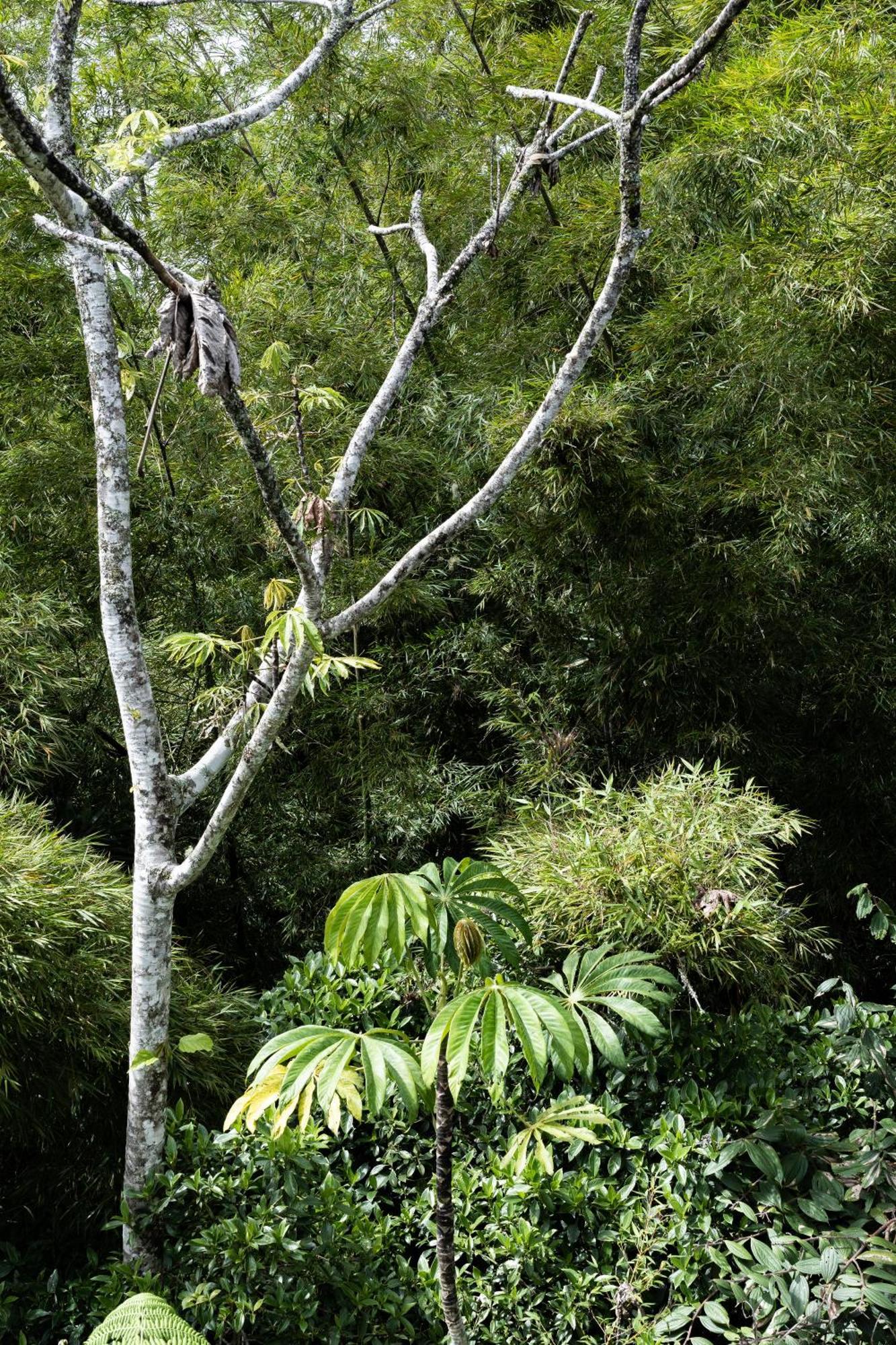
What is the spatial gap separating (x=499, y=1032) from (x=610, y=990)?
1.26 ft

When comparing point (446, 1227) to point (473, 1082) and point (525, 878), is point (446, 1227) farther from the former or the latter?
point (525, 878)

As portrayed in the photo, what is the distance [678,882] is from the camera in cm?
253

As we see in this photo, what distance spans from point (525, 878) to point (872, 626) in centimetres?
152

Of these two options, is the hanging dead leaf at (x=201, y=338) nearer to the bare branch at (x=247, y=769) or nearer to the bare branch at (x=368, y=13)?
the bare branch at (x=247, y=769)

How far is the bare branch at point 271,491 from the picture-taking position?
174cm

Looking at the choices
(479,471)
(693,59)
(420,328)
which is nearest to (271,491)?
(420,328)

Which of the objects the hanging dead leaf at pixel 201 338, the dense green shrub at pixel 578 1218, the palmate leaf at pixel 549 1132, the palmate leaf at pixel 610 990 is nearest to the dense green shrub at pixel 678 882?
the dense green shrub at pixel 578 1218

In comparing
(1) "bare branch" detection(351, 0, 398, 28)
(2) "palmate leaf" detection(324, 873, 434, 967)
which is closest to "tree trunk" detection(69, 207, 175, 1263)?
(2) "palmate leaf" detection(324, 873, 434, 967)

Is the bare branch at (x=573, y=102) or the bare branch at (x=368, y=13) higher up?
the bare branch at (x=368, y=13)

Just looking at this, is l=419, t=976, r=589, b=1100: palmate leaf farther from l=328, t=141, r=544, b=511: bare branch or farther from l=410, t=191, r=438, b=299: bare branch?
l=410, t=191, r=438, b=299: bare branch

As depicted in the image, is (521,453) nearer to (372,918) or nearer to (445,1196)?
(372,918)

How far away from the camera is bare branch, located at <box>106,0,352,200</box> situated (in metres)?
2.21

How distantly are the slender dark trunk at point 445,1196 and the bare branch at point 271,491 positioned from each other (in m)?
0.90

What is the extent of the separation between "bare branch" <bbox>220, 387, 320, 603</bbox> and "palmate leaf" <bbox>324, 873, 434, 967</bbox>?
2.08ft
